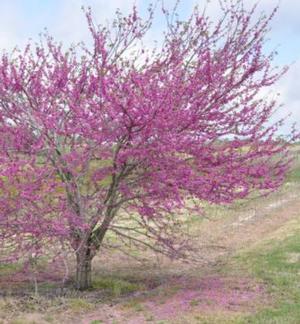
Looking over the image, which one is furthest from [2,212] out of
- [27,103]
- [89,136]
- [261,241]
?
[261,241]

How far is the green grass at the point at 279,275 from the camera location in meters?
7.85

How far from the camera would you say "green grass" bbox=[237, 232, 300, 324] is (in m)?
7.85

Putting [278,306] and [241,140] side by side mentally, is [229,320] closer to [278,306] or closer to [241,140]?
[278,306]

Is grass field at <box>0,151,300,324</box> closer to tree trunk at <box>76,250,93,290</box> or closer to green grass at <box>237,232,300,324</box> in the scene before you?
green grass at <box>237,232,300,324</box>

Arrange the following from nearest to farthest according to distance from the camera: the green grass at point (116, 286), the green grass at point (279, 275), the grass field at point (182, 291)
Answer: the green grass at point (279, 275) < the grass field at point (182, 291) < the green grass at point (116, 286)

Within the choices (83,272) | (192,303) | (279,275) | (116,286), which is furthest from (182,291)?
(279,275)

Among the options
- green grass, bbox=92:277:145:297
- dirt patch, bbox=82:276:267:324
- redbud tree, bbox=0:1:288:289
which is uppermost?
redbud tree, bbox=0:1:288:289

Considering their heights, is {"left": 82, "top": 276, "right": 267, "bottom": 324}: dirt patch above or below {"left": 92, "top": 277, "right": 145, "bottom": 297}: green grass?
below

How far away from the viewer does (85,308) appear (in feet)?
28.2

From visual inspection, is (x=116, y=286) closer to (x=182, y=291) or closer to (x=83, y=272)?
(x=83, y=272)

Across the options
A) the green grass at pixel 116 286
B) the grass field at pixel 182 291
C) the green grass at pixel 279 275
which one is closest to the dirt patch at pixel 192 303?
the grass field at pixel 182 291

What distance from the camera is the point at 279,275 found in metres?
10.2

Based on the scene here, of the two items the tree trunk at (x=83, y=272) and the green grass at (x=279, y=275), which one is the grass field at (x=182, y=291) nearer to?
the green grass at (x=279, y=275)

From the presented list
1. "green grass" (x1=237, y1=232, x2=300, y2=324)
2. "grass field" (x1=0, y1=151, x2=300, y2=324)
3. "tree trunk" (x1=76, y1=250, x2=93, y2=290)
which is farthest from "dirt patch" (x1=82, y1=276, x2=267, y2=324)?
"tree trunk" (x1=76, y1=250, x2=93, y2=290)
